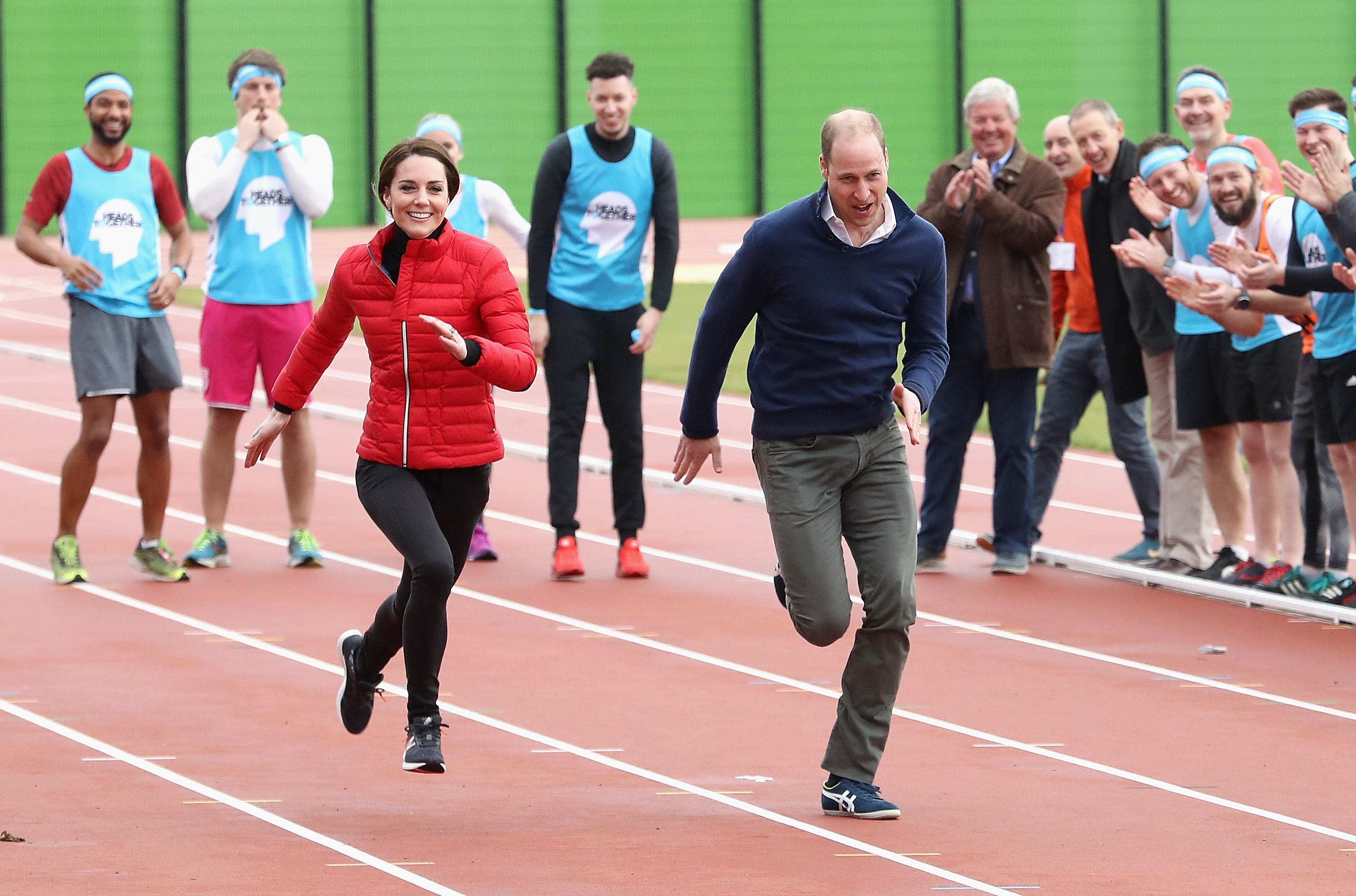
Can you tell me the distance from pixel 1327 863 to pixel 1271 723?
5.98ft

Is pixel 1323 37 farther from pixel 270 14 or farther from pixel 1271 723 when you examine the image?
pixel 1271 723

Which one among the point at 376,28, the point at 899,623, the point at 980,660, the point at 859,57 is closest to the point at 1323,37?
the point at 859,57

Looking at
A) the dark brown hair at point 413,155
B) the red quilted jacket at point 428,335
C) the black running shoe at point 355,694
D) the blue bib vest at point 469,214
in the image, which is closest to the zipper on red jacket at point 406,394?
the red quilted jacket at point 428,335

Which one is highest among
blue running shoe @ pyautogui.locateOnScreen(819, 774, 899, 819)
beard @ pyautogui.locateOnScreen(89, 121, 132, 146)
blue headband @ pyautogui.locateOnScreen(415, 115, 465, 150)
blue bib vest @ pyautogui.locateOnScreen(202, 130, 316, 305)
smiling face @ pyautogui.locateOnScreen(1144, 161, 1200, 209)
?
blue headband @ pyautogui.locateOnScreen(415, 115, 465, 150)

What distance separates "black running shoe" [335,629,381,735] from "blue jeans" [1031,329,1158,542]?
4968 mm

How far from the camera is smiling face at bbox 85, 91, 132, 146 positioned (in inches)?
380

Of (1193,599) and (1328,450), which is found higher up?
(1328,450)

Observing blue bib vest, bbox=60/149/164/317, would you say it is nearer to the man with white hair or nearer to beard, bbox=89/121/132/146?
beard, bbox=89/121/132/146

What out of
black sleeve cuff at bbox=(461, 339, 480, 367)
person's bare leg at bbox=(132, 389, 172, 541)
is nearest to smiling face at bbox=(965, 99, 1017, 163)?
person's bare leg at bbox=(132, 389, 172, 541)

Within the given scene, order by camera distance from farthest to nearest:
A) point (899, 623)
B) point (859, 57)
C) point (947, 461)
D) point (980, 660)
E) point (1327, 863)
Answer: point (859, 57) → point (947, 461) → point (980, 660) → point (899, 623) → point (1327, 863)

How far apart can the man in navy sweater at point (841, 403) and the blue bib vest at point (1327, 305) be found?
3.30 metres

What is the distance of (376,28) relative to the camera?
34781 millimetres

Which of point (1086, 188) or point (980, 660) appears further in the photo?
point (1086, 188)

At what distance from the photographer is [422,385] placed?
249 inches
